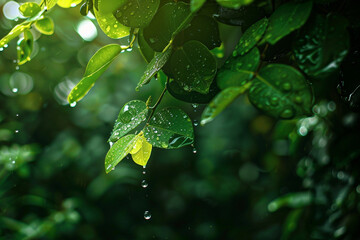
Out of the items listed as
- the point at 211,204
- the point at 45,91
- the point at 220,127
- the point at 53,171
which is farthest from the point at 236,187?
the point at 45,91

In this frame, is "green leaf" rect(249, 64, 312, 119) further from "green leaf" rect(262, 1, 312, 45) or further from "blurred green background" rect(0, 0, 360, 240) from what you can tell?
"blurred green background" rect(0, 0, 360, 240)

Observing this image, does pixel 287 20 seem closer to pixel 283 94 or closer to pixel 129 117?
pixel 283 94

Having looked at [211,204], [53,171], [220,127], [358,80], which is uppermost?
[358,80]

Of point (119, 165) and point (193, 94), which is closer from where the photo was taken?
point (193, 94)

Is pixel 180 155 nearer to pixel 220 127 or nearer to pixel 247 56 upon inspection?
pixel 220 127

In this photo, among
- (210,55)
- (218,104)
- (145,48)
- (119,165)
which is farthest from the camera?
(119,165)

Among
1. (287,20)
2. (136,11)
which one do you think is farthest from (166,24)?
(287,20)

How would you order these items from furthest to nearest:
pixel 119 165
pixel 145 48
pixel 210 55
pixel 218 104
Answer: pixel 119 165 → pixel 145 48 → pixel 210 55 → pixel 218 104

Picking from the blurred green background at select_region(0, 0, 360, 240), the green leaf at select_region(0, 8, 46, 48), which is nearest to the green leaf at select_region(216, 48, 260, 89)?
the green leaf at select_region(0, 8, 46, 48)
